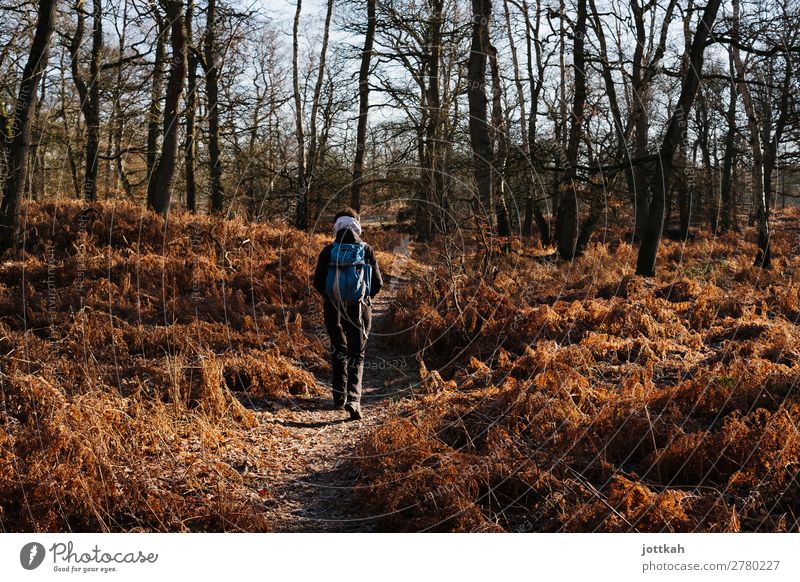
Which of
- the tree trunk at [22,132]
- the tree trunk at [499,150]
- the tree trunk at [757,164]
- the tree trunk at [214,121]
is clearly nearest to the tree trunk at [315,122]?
the tree trunk at [214,121]

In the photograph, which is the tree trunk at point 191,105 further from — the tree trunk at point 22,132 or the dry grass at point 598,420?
the dry grass at point 598,420

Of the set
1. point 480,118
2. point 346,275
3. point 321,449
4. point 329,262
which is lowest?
point 321,449

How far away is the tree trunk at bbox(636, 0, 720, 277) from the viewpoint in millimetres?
11789

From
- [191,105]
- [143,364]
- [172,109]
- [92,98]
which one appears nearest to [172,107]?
[172,109]

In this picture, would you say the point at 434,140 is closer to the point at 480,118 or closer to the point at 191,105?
the point at 480,118

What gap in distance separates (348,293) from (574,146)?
36.4 ft

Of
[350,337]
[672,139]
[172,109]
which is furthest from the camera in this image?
[172,109]

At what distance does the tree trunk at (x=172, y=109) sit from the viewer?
1351 cm

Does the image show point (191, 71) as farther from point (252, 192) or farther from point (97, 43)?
point (252, 192)

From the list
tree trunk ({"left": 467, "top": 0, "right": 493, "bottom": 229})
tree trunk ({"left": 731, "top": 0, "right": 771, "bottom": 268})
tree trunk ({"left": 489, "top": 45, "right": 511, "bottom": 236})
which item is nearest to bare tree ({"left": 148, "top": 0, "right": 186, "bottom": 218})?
tree trunk ({"left": 467, "top": 0, "right": 493, "bottom": 229})

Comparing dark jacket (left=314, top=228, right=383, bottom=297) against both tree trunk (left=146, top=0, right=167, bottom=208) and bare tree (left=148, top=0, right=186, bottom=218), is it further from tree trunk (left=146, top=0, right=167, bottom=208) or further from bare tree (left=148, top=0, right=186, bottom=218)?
tree trunk (left=146, top=0, right=167, bottom=208)

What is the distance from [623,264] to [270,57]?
13.7m

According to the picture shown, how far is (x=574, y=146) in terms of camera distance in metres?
16.4

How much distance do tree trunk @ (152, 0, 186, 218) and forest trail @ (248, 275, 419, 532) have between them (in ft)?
23.6
